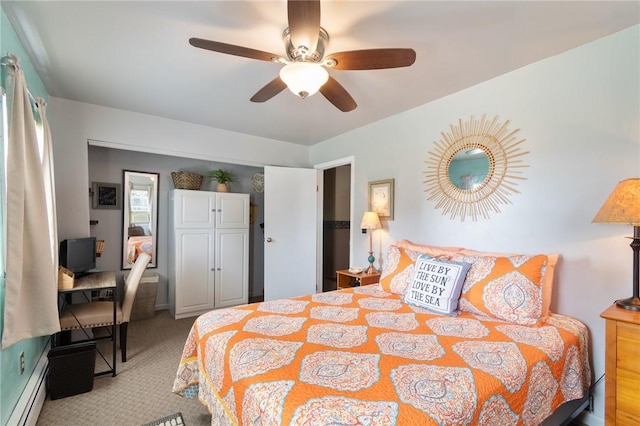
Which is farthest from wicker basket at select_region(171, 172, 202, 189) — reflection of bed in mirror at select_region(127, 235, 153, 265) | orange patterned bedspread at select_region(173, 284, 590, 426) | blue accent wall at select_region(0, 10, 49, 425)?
orange patterned bedspread at select_region(173, 284, 590, 426)

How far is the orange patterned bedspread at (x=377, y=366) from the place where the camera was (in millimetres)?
989

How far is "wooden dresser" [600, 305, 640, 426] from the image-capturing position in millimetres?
1409

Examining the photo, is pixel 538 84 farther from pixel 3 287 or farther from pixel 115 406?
pixel 115 406

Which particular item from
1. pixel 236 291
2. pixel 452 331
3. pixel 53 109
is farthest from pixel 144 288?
pixel 452 331

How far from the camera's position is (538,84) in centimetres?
210

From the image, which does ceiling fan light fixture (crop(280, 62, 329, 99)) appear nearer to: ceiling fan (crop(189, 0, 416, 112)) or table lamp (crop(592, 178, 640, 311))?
ceiling fan (crop(189, 0, 416, 112))

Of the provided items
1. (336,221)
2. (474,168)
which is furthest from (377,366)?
(336,221)

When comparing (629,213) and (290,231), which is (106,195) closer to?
(290,231)

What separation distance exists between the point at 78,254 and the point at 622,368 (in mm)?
4018

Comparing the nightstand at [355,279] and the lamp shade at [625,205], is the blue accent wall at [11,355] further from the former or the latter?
the lamp shade at [625,205]

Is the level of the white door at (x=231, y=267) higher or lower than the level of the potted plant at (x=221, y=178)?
lower

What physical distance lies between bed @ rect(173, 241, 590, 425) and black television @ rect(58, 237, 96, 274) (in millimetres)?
1827

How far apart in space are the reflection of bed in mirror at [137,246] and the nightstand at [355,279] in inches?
101

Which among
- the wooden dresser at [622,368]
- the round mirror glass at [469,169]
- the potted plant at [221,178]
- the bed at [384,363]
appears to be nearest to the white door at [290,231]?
the potted plant at [221,178]
